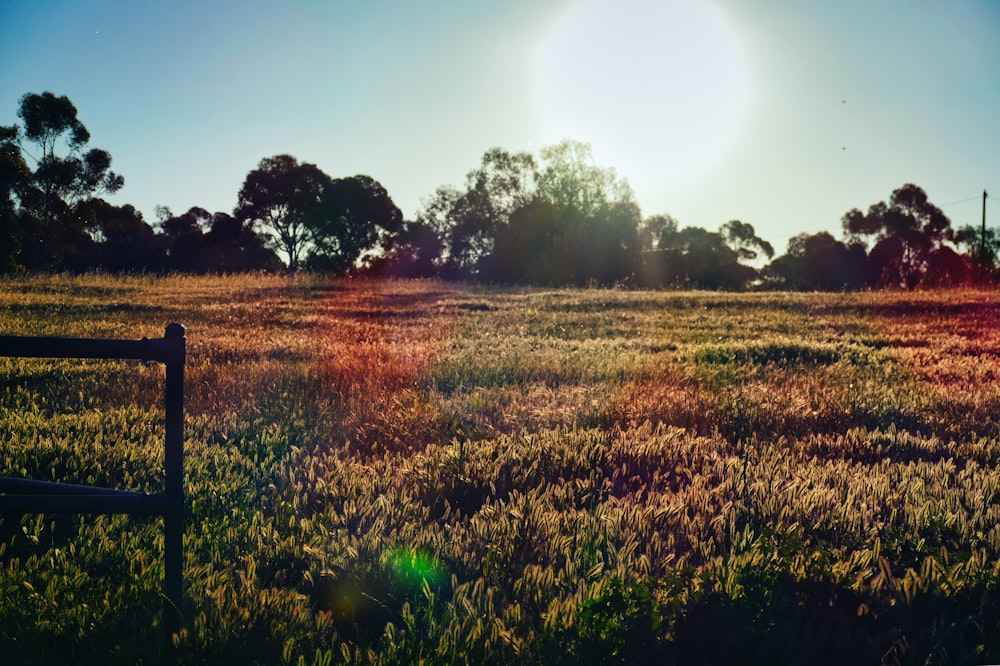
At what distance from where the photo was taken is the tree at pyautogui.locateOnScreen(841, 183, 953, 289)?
208ft

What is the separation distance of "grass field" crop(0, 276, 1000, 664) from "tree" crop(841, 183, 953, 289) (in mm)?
64276

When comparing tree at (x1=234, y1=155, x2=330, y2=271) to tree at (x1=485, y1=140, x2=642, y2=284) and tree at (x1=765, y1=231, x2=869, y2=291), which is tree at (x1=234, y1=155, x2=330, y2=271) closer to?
tree at (x1=485, y1=140, x2=642, y2=284)

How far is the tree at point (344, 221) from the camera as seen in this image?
193 ft

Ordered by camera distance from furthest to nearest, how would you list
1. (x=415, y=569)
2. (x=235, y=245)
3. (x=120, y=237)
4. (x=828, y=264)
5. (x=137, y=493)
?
(x=828, y=264) → (x=235, y=245) → (x=120, y=237) → (x=415, y=569) → (x=137, y=493)

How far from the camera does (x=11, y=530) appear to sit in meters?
3.80

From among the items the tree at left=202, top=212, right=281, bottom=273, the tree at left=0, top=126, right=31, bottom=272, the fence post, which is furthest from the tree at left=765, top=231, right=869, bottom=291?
the fence post

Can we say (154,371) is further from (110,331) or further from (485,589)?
(485,589)

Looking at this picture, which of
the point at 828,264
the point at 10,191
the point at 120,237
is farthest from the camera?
the point at 828,264

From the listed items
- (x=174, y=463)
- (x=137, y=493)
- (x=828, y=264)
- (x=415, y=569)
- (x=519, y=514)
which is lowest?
(x=415, y=569)

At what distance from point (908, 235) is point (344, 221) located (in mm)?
52046

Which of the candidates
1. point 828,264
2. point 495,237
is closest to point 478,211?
point 495,237

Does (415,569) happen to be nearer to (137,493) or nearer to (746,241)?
(137,493)

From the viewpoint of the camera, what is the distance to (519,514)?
12.1 ft

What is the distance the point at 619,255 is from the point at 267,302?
39875mm
